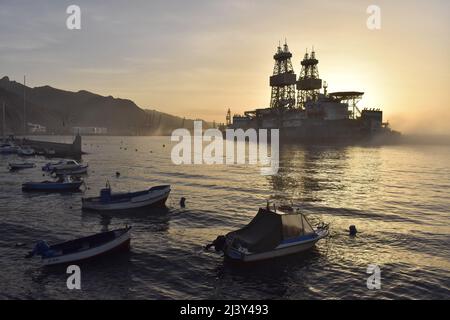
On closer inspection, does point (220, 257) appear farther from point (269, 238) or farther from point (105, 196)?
point (105, 196)

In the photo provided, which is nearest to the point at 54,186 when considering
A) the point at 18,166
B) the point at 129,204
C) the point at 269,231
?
the point at 129,204

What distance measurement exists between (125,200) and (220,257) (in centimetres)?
2003

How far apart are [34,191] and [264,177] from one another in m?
45.8

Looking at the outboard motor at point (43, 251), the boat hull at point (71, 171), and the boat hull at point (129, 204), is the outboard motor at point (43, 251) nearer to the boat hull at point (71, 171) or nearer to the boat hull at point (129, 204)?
the boat hull at point (129, 204)

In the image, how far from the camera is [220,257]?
30.8 m

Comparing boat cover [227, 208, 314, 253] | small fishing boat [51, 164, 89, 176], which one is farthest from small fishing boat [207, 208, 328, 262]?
small fishing boat [51, 164, 89, 176]

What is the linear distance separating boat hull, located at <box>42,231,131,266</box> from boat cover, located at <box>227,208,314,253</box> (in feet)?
28.6

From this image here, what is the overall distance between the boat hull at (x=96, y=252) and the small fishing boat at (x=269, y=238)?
7401 millimetres

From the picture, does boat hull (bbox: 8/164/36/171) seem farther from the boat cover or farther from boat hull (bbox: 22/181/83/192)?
the boat cover

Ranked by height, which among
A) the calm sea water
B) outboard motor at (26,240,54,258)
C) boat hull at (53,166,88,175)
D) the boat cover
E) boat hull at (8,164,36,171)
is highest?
boat hull at (8,164,36,171)

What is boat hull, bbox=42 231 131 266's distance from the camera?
2802cm

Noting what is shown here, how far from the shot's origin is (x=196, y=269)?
28422mm
